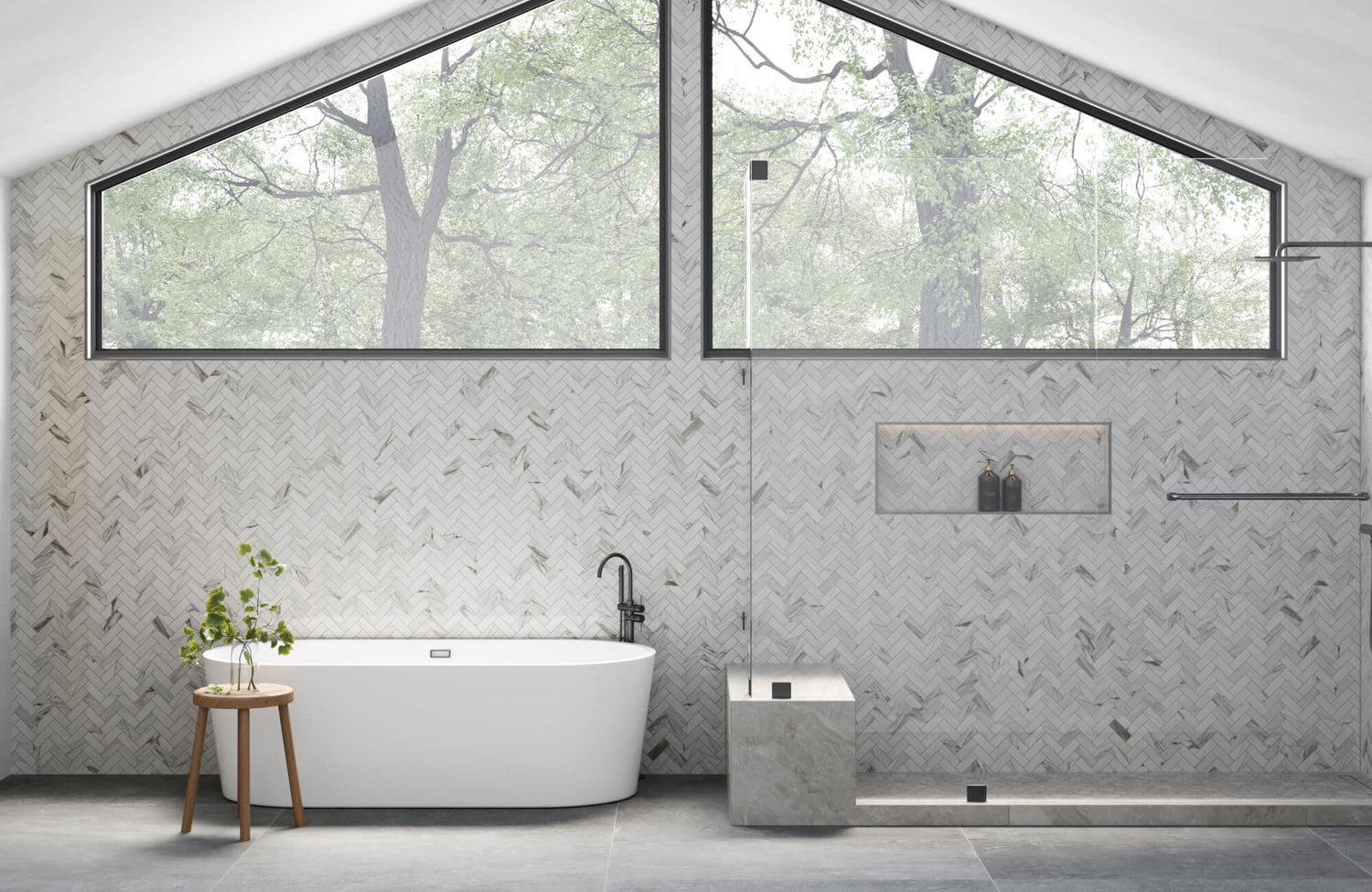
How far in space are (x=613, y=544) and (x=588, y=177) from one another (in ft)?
5.25

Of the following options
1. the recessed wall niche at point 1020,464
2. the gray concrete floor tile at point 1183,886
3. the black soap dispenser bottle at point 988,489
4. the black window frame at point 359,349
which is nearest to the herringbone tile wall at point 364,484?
the black window frame at point 359,349

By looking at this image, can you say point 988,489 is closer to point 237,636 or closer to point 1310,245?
point 1310,245

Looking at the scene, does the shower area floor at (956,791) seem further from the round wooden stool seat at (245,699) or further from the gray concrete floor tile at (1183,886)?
the round wooden stool seat at (245,699)

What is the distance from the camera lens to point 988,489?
4.39m

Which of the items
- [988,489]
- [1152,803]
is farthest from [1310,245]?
[1152,803]

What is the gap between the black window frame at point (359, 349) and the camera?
17.7 ft

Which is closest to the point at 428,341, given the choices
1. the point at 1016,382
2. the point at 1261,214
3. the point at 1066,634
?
the point at 1016,382

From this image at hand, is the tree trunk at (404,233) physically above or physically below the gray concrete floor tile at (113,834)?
above

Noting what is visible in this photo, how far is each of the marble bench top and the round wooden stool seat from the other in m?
1.61

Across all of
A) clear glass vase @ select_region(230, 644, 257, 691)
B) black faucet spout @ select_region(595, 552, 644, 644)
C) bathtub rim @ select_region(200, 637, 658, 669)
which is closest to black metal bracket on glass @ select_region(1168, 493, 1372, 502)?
bathtub rim @ select_region(200, 637, 658, 669)

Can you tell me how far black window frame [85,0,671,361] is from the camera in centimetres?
541

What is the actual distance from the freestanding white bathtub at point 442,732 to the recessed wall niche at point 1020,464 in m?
1.31

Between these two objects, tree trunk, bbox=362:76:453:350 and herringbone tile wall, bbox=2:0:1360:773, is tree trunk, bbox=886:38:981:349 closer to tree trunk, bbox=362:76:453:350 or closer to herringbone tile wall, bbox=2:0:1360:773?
herringbone tile wall, bbox=2:0:1360:773

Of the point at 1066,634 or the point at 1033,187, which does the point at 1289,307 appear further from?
the point at 1066,634
